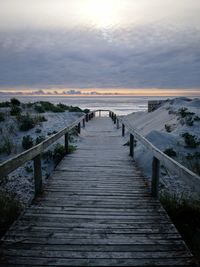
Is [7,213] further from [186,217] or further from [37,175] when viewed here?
[186,217]

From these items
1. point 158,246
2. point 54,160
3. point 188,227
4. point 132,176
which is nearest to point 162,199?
point 188,227

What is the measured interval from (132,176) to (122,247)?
12.0 feet

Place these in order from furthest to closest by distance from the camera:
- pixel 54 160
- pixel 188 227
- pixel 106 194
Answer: pixel 54 160 < pixel 106 194 < pixel 188 227

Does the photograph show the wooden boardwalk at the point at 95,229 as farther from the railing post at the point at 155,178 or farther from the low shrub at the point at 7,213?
the low shrub at the point at 7,213

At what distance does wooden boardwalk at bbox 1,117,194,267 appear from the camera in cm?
349

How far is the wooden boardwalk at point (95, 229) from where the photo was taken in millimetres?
3486

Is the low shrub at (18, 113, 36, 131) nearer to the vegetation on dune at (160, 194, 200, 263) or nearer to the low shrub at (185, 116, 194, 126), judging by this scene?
the low shrub at (185, 116, 194, 126)

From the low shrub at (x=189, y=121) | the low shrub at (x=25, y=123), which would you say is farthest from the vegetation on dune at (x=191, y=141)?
the low shrub at (x=25, y=123)

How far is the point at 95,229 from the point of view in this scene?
14.0 ft

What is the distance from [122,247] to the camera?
3.74m

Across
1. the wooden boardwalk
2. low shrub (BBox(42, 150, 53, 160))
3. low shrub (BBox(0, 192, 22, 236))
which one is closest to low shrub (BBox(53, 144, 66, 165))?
low shrub (BBox(42, 150, 53, 160))

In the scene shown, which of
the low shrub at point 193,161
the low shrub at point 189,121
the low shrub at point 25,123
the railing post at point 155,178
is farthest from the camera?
the low shrub at point 25,123

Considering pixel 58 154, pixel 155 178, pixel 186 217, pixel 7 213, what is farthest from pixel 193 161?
pixel 7 213

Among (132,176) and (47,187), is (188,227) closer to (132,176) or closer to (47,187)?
(132,176)
